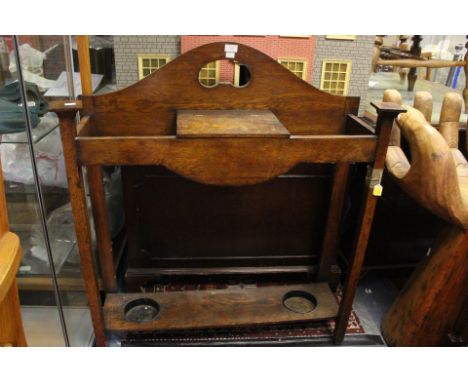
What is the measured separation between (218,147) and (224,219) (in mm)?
628

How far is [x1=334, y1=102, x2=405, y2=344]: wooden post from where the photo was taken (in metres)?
1.19

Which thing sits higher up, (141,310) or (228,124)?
(228,124)

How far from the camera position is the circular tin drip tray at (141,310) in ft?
5.22

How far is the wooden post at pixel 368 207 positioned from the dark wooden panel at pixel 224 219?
1.09 ft

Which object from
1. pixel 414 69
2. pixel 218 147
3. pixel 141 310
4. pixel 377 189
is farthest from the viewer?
pixel 414 69

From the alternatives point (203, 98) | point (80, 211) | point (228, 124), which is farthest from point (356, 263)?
point (80, 211)

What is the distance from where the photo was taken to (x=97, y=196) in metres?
1.53

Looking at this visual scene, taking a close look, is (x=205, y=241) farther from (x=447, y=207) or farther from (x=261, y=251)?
(x=447, y=207)

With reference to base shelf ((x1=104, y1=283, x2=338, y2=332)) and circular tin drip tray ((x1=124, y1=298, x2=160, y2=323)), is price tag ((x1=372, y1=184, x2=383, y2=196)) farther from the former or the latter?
circular tin drip tray ((x1=124, y1=298, x2=160, y2=323))

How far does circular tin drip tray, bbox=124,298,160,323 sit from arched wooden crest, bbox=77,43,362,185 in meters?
0.66

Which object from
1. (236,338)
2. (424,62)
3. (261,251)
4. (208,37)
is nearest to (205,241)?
(261,251)

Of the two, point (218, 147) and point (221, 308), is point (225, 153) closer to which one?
point (218, 147)

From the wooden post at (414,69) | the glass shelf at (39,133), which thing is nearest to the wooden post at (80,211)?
the glass shelf at (39,133)

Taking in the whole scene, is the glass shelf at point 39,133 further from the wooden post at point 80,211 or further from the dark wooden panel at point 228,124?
the dark wooden panel at point 228,124
